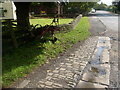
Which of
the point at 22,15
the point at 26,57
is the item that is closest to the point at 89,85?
the point at 26,57

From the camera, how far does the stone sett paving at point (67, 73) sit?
10.9ft

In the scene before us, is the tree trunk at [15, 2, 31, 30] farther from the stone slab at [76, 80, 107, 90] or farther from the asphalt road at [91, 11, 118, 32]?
the asphalt road at [91, 11, 118, 32]

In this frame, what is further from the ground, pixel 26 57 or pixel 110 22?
pixel 110 22

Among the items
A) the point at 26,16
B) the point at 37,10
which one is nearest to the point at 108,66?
the point at 26,16

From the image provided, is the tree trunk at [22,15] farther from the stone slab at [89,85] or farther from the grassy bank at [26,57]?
the stone slab at [89,85]

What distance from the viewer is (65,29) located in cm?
920

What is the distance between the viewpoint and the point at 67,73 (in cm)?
392

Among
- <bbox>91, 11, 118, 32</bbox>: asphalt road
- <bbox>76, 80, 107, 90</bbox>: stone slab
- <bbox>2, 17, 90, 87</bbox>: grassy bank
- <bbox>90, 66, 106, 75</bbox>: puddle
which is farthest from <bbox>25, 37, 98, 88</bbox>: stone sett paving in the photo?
<bbox>91, 11, 118, 32</bbox>: asphalt road

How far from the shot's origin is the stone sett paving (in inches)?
131

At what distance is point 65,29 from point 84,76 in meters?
5.76

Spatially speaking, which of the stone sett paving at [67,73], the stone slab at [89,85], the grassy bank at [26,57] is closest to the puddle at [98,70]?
the stone sett paving at [67,73]

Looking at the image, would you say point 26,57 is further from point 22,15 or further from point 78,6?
point 78,6

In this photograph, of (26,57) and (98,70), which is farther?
(26,57)

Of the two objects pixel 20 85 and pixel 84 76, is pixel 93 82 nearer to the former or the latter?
pixel 84 76
